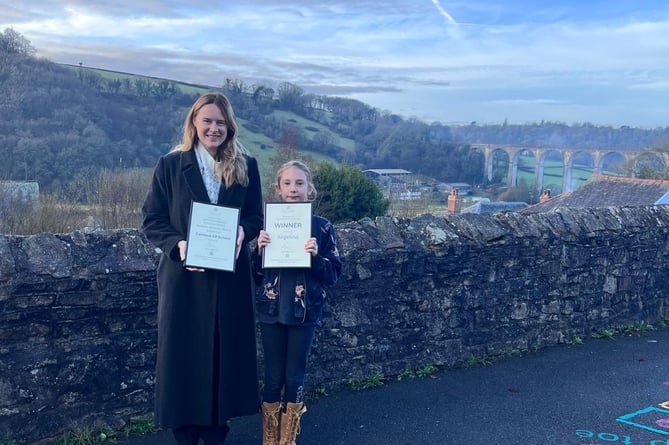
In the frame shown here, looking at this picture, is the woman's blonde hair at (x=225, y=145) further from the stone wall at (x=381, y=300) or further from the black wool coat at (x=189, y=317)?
the stone wall at (x=381, y=300)

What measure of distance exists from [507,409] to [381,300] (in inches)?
48.8

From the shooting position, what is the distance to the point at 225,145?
3.21 m

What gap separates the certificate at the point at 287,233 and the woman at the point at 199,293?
0.19 metres

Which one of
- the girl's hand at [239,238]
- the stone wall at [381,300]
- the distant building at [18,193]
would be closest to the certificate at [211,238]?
the girl's hand at [239,238]

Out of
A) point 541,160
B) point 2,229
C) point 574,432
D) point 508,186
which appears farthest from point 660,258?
point 541,160

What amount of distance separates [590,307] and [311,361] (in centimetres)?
331

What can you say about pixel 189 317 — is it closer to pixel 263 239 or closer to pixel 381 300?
pixel 263 239

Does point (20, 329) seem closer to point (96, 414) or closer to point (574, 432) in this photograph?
point (96, 414)

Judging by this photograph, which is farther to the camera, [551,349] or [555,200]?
[555,200]

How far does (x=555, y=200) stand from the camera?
31.8 m

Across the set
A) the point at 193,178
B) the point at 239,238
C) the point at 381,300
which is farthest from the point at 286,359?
the point at 381,300

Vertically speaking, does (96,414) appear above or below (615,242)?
below

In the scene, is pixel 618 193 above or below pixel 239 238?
below

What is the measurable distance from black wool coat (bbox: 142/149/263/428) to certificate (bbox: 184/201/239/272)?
0.12 metres
